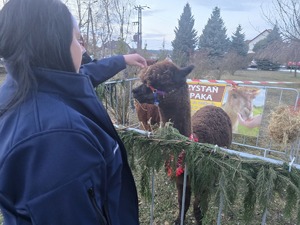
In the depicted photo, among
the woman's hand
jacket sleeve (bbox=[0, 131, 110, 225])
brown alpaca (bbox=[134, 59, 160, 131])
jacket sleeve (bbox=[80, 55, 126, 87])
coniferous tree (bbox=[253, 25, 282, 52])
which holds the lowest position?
brown alpaca (bbox=[134, 59, 160, 131])

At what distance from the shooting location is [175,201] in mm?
A: 3486

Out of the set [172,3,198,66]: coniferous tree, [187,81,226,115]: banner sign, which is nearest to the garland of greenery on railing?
[187,81,226,115]: banner sign

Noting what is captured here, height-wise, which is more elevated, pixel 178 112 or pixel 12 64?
pixel 12 64

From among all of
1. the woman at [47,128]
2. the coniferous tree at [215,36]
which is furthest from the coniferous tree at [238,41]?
the woman at [47,128]

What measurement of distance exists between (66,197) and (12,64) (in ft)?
1.60

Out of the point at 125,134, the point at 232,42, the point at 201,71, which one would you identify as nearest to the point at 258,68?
the point at 232,42

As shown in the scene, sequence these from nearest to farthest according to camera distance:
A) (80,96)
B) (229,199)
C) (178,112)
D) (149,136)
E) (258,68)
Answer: (80,96) < (229,199) < (149,136) < (178,112) < (258,68)

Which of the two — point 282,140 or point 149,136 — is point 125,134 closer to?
point 149,136

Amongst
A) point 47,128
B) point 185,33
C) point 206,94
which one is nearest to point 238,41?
point 185,33

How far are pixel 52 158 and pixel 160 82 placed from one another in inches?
90.3

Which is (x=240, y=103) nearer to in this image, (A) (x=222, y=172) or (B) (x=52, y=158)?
(A) (x=222, y=172)

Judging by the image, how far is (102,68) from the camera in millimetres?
1743

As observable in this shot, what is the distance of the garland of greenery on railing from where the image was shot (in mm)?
1265

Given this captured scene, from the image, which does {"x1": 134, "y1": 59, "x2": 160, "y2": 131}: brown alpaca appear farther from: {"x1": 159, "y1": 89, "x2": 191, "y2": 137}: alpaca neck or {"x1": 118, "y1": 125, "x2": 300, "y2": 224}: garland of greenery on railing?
{"x1": 118, "y1": 125, "x2": 300, "y2": 224}: garland of greenery on railing
